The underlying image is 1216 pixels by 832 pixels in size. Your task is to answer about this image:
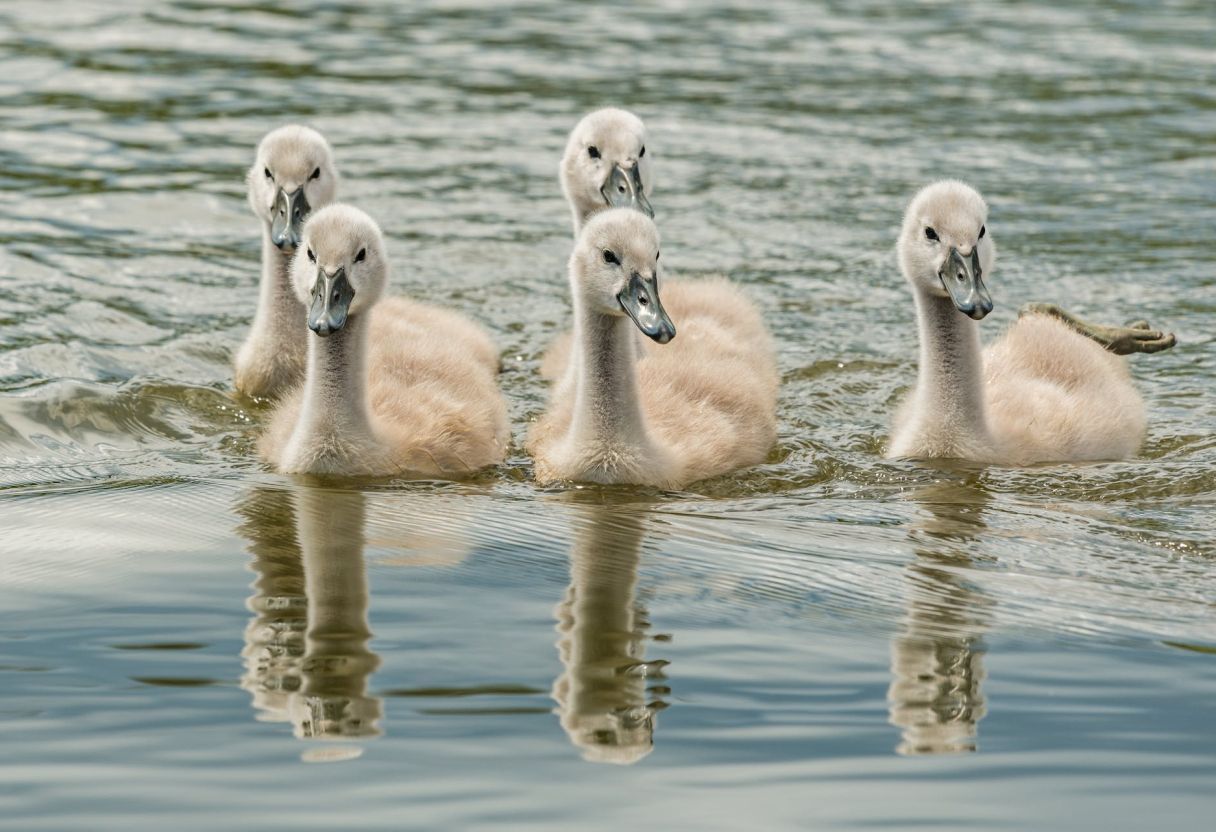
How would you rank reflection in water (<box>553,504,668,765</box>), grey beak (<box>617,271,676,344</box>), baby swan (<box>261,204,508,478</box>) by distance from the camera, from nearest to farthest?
reflection in water (<box>553,504,668,765</box>), grey beak (<box>617,271,676,344</box>), baby swan (<box>261,204,508,478</box>)

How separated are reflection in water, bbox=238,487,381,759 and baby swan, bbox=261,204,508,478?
0.91ft

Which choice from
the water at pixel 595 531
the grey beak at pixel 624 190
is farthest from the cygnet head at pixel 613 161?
the water at pixel 595 531

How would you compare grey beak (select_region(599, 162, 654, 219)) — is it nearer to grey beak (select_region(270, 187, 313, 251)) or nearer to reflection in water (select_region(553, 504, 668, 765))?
Answer: grey beak (select_region(270, 187, 313, 251))

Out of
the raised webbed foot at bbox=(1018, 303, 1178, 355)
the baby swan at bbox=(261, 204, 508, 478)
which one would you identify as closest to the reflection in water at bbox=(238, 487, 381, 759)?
the baby swan at bbox=(261, 204, 508, 478)

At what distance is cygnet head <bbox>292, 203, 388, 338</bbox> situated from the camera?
7.12 metres

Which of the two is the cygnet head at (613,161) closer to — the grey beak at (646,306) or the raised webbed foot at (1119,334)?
the grey beak at (646,306)

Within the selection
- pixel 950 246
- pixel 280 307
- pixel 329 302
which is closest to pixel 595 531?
pixel 329 302

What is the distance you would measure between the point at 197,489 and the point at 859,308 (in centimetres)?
418

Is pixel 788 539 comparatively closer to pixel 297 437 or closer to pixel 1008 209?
pixel 297 437

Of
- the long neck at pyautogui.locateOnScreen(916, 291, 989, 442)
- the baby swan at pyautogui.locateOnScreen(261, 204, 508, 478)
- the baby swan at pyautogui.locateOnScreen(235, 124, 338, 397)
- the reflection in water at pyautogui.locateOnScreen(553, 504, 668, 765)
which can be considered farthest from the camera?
the baby swan at pyautogui.locateOnScreen(235, 124, 338, 397)

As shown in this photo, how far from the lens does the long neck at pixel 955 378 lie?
744 cm

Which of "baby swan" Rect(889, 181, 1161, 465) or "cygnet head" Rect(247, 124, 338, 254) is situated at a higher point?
"cygnet head" Rect(247, 124, 338, 254)

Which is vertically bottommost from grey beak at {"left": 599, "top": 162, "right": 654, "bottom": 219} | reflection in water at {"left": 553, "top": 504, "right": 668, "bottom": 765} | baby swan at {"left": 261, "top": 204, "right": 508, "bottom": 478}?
reflection in water at {"left": 553, "top": 504, "right": 668, "bottom": 765}

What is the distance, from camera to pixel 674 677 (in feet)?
16.7
